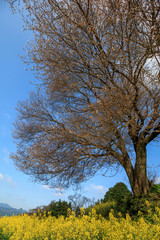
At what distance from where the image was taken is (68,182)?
35.1 ft

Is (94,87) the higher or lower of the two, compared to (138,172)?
higher

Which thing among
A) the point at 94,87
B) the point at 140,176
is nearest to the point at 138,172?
the point at 140,176

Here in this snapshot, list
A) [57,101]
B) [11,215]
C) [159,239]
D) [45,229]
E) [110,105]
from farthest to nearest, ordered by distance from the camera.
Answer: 1. [11,215]
2. [57,101]
3. [110,105]
4. [45,229]
5. [159,239]

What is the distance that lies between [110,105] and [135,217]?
506 centimetres

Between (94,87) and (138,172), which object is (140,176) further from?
(94,87)

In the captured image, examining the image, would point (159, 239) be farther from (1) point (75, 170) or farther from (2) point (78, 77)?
(2) point (78, 77)

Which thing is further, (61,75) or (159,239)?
(61,75)

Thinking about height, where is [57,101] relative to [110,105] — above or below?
above

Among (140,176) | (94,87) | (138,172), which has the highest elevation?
(94,87)

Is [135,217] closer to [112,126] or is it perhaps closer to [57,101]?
[112,126]

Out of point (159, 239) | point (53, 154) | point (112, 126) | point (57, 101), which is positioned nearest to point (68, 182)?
point (53, 154)

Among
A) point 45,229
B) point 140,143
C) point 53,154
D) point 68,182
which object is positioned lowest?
point 45,229

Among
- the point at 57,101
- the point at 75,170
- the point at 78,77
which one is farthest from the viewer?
the point at 57,101

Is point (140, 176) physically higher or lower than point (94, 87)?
lower
